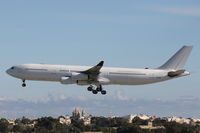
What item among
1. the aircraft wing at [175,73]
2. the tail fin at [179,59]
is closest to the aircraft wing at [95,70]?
the aircraft wing at [175,73]

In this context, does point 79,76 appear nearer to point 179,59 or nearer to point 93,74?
point 93,74

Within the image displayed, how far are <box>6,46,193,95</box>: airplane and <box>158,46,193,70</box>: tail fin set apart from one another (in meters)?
1.07

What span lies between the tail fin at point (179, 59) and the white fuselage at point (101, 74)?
2846 millimetres

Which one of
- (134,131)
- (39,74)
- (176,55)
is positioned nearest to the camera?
(39,74)

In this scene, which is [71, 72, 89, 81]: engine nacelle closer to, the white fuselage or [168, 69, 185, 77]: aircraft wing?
the white fuselage

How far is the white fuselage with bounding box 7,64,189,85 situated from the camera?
11438 centimetres

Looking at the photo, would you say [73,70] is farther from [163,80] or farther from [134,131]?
[134,131]

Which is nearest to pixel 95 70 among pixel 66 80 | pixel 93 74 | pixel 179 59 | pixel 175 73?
pixel 93 74

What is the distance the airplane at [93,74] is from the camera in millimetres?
114500

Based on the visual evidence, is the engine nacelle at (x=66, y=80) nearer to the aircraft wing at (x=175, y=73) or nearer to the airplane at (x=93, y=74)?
the airplane at (x=93, y=74)

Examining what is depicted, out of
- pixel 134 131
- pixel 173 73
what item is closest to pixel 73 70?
pixel 173 73

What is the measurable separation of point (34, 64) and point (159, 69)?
25.3 meters

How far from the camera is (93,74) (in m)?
117

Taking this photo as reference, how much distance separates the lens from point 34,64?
4577 inches
